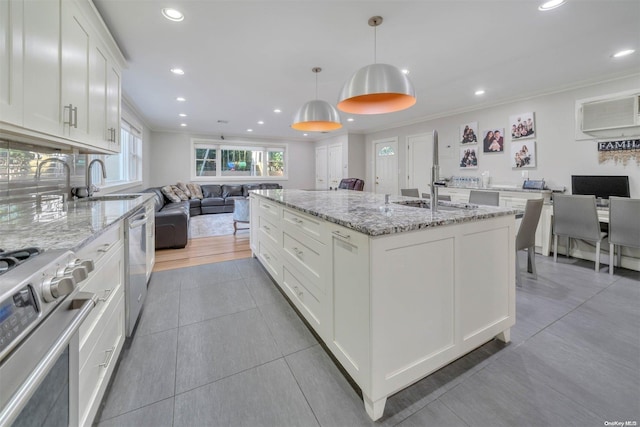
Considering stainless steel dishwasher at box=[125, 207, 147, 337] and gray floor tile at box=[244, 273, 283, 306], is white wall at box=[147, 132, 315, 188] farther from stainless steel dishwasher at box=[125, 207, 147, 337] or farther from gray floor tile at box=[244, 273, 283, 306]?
stainless steel dishwasher at box=[125, 207, 147, 337]

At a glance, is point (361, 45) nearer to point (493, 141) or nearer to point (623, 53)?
point (623, 53)

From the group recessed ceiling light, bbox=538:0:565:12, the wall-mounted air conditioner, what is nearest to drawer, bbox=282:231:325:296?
recessed ceiling light, bbox=538:0:565:12

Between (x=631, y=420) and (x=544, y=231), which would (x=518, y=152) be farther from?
(x=631, y=420)

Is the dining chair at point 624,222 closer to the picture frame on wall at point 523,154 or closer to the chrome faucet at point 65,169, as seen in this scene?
the picture frame on wall at point 523,154

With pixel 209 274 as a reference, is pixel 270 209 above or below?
above

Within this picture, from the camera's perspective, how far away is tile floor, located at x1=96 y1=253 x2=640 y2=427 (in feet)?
4.14

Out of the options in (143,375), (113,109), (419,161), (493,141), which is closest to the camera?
(143,375)

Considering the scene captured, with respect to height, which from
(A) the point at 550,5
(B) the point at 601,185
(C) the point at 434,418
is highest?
(A) the point at 550,5

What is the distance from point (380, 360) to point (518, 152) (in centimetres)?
479

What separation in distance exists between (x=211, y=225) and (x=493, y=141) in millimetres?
5921

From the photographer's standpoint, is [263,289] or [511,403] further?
[263,289]

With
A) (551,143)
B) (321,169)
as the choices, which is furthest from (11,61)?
(321,169)

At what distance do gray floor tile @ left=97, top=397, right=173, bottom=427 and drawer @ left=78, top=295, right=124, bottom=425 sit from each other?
117 millimetres

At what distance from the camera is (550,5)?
6.89ft
